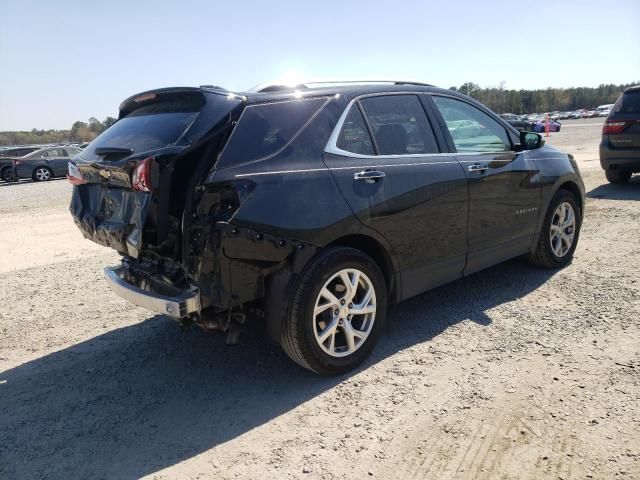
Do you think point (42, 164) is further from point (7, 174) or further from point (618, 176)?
point (618, 176)

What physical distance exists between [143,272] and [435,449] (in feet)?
7.01

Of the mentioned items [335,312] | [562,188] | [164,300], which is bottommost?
[335,312]

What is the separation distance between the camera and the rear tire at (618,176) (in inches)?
412

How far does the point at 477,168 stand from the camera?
4289 millimetres

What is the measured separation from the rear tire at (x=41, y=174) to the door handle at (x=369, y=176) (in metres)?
22.8

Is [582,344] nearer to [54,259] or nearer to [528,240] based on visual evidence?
[528,240]

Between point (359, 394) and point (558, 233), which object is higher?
point (558, 233)

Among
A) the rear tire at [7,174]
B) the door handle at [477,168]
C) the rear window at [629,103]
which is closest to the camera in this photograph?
the door handle at [477,168]

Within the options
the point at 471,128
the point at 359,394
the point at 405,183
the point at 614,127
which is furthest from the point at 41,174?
the point at 359,394

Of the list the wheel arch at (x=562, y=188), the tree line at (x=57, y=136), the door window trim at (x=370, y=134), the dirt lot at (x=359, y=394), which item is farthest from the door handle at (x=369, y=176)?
the tree line at (x=57, y=136)

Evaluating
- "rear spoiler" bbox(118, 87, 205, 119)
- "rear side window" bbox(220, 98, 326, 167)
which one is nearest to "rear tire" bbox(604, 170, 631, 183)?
"rear side window" bbox(220, 98, 326, 167)

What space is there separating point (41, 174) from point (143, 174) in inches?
895

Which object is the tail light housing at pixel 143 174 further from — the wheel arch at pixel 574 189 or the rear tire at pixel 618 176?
the rear tire at pixel 618 176

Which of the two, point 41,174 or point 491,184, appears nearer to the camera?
point 491,184
